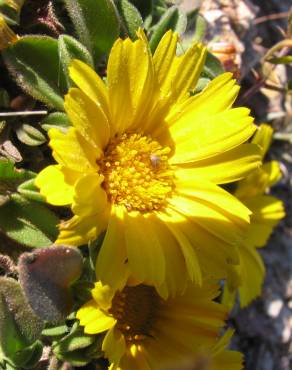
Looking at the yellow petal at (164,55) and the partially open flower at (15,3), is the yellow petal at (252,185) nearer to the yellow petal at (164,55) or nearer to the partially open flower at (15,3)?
the yellow petal at (164,55)

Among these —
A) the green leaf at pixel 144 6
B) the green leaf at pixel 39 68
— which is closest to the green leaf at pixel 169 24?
the green leaf at pixel 144 6

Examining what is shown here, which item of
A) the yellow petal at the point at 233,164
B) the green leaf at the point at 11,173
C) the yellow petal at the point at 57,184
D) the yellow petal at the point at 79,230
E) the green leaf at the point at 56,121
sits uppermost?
the yellow petal at the point at 57,184

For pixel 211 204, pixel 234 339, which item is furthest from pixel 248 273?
pixel 211 204

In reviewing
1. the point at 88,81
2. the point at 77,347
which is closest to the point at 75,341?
the point at 77,347

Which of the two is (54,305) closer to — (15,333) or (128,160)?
(15,333)

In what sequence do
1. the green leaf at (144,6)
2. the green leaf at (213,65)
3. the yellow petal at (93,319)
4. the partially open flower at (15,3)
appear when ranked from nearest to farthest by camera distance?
the yellow petal at (93,319), the partially open flower at (15,3), the green leaf at (144,6), the green leaf at (213,65)

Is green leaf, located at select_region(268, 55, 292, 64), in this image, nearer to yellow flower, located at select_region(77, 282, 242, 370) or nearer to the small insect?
the small insect
